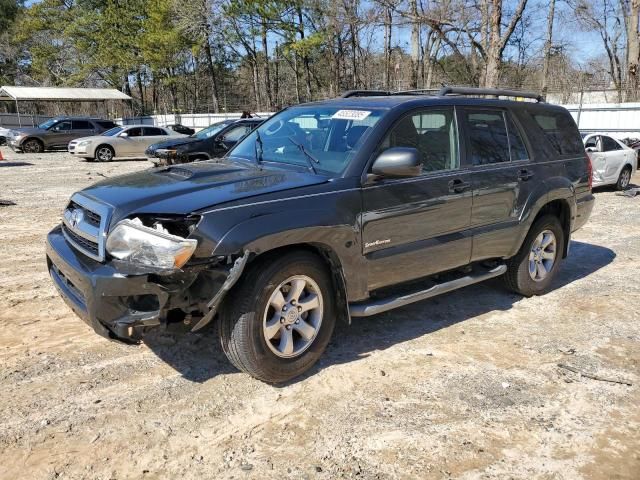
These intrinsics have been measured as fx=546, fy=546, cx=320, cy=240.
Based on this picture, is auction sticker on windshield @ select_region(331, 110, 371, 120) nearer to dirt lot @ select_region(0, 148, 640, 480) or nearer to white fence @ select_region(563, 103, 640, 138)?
dirt lot @ select_region(0, 148, 640, 480)

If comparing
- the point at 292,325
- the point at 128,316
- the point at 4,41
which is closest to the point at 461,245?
the point at 292,325

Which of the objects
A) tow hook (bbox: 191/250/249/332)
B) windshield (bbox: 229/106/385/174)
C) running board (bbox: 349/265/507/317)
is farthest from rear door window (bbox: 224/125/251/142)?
tow hook (bbox: 191/250/249/332)

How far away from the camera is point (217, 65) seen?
5066 cm

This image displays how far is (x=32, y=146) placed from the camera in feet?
79.4

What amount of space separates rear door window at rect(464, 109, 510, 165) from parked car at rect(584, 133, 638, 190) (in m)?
9.12

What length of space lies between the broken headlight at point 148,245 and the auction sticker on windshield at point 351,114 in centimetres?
177

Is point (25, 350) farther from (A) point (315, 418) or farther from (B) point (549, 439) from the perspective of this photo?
(B) point (549, 439)

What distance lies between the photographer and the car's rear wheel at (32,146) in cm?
2402

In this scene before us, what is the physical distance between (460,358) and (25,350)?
3284mm

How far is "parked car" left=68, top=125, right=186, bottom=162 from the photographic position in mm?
20672

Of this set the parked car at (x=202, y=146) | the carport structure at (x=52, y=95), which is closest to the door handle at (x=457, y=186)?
the parked car at (x=202, y=146)

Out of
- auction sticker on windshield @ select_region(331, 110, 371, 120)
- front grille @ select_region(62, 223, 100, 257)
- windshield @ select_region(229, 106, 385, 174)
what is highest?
auction sticker on windshield @ select_region(331, 110, 371, 120)

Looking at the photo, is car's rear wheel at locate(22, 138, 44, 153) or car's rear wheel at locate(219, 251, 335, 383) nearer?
car's rear wheel at locate(219, 251, 335, 383)

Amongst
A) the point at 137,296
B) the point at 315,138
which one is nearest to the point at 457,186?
the point at 315,138
